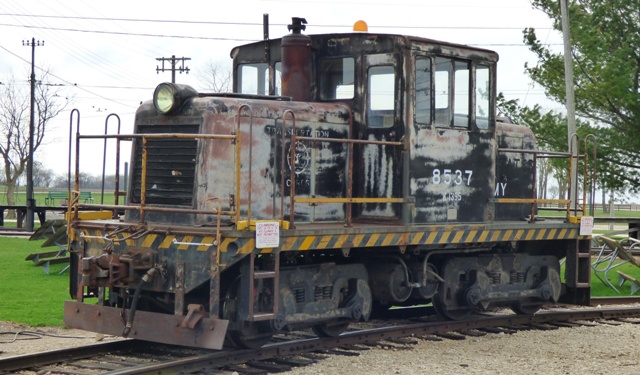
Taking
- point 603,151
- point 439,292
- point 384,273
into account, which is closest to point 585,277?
point 439,292

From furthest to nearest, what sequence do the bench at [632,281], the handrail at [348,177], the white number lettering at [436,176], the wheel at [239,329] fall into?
the bench at [632,281]
the white number lettering at [436,176]
the wheel at [239,329]
the handrail at [348,177]

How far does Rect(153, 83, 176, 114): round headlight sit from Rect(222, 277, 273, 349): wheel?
6.68 feet

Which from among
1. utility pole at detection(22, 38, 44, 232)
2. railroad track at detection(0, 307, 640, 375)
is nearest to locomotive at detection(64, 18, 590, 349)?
railroad track at detection(0, 307, 640, 375)

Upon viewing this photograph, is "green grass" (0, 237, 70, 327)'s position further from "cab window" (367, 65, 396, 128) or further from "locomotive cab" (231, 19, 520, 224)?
"cab window" (367, 65, 396, 128)

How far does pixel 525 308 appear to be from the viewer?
42.1 ft

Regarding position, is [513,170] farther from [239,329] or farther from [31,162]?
[31,162]

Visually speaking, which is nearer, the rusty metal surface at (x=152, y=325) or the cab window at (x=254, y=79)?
the rusty metal surface at (x=152, y=325)

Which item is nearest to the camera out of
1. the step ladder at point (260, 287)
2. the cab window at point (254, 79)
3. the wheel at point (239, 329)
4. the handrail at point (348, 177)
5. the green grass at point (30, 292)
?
the step ladder at point (260, 287)

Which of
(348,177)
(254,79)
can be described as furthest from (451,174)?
(254,79)

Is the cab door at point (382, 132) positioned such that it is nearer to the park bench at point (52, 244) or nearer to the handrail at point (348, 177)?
the handrail at point (348, 177)

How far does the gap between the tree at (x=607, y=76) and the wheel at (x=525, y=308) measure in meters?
10.6

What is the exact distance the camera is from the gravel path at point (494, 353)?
9.27m

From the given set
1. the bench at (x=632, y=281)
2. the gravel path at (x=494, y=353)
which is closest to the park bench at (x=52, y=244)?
the gravel path at (x=494, y=353)

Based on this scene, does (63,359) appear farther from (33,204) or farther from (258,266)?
(33,204)
